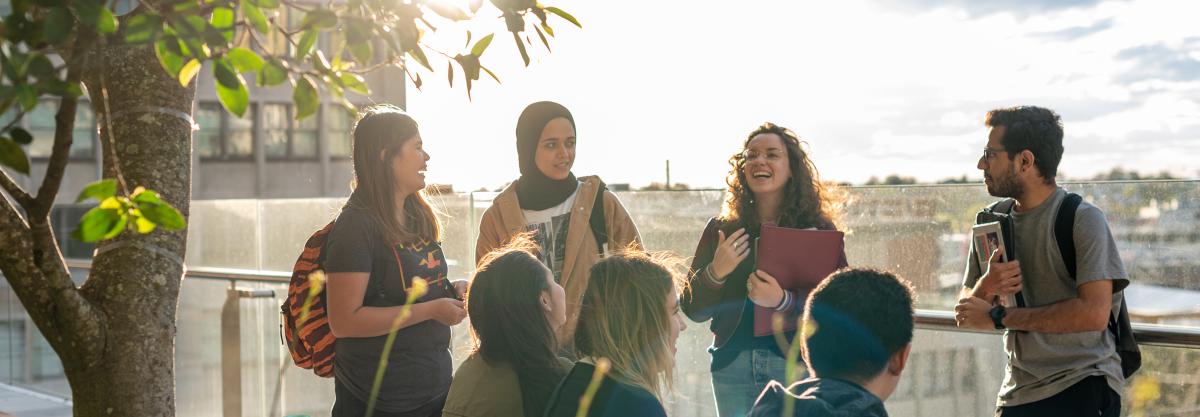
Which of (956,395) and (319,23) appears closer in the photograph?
(319,23)

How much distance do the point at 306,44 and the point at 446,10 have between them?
31 centimetres

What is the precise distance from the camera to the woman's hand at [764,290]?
12.2 feet

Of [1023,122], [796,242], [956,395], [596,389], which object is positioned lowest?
[956,395]

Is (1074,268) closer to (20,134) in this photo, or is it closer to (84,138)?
(20,134)

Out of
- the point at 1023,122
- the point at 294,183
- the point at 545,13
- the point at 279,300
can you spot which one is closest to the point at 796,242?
the point at 1023,122

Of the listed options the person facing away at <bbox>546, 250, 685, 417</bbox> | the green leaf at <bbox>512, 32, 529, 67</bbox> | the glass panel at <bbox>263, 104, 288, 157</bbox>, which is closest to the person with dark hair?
the person facing away at <bbox>546, 250, 685, 417</bbox>

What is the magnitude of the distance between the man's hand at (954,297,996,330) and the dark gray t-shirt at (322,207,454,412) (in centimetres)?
158

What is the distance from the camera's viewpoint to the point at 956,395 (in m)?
4.28

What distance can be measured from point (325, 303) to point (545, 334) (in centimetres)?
96

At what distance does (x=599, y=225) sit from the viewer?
13.7 feet

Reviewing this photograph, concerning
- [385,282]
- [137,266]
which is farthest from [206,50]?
[385,282]

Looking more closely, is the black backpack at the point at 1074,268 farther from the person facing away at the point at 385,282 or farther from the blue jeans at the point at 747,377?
the person facing away at the point at 385,282

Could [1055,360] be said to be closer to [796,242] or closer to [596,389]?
[796,242]

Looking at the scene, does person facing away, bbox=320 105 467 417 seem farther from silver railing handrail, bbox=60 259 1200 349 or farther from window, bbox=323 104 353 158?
window, bbox=323 104 353 158
